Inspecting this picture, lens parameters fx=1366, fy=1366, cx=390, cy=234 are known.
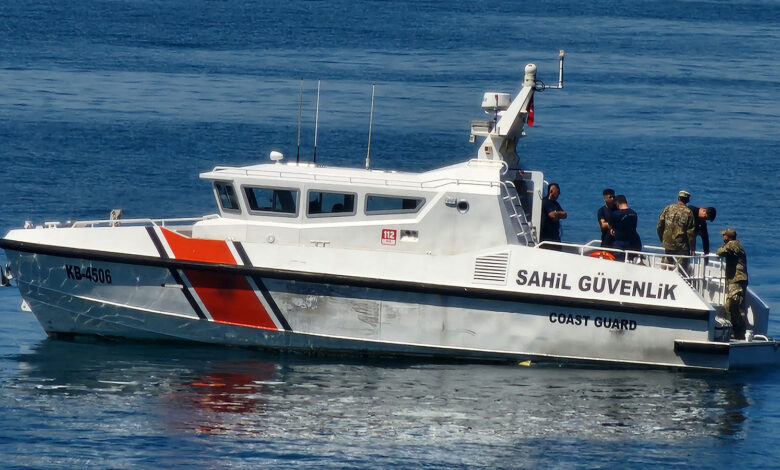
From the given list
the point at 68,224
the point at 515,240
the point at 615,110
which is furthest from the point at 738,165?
the point at 68,224

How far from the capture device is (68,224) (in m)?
16.5

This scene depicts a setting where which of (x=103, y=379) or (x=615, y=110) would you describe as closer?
(x=103, y=379)

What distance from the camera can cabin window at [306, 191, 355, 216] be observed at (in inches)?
627

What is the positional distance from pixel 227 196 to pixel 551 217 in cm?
391

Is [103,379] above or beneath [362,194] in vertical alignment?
beneath

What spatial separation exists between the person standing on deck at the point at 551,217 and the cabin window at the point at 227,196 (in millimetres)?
3702

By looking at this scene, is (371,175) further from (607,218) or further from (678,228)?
(678,228)

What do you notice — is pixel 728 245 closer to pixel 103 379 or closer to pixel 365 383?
pixel 365 383

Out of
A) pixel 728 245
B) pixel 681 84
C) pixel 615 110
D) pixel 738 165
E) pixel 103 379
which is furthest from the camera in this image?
pixel 681 84

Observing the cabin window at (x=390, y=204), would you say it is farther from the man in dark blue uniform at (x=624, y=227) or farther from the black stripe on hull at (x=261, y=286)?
the man in dark blue uniform at (x=624, y=227)

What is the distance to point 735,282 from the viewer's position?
16125 millimetres

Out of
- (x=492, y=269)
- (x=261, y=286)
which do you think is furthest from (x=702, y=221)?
(x=261, y=286)

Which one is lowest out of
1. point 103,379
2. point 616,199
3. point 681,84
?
point 103,379

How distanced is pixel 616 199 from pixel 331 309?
12.3ft
